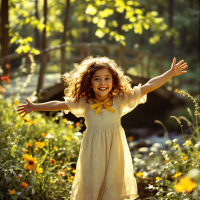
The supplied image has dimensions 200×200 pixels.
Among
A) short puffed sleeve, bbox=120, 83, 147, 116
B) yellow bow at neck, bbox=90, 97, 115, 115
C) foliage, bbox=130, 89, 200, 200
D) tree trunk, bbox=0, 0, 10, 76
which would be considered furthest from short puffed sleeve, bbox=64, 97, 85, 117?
tree trunk, bbox=0, 0, 10, 76

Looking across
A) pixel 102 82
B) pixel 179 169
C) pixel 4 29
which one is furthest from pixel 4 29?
pixel 179 169

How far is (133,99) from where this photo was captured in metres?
2.61

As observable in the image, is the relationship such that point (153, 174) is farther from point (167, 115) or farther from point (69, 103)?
point (167, 115)

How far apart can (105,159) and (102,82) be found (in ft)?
2.28

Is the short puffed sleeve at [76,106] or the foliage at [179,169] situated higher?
the short puffed sleeve at [76,106]

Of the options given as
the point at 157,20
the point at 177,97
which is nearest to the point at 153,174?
the point at 157,20

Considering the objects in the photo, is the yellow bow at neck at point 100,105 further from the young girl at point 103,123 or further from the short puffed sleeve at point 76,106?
the short puffed sleeve at point 76,106

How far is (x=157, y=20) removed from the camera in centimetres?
628

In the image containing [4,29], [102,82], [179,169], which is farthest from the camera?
[4,29]

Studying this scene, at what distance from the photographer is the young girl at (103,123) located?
8.18 ft

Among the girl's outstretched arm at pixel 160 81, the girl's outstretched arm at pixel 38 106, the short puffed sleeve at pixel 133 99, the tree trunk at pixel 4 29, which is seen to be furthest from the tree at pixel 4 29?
the girl's outstretched arm at pixel 160 81

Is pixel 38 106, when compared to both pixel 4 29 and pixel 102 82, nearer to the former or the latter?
pixel 102 82

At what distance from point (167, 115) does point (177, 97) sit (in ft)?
3.15

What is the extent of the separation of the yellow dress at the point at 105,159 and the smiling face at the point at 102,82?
0.57ft
